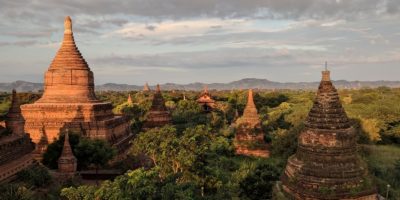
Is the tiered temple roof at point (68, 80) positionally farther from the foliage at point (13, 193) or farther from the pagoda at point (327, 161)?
the pagoda at point (327, 161)

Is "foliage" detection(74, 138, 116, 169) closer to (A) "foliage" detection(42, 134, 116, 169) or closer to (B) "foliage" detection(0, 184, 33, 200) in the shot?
(A) "foliage" detection(42, 134, 116, 169)

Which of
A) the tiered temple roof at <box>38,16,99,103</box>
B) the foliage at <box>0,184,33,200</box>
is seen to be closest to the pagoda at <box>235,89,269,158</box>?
the tiered temple roof at <box>38,16,99,103</box>

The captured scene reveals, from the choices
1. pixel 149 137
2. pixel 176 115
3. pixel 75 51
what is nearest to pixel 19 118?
pixel 75 51

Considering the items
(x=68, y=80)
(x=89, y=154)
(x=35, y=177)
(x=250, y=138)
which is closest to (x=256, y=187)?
(x=89, y=154)

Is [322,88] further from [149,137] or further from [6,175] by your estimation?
[6,175]

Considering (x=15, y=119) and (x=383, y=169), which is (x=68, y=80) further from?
(x=383, y=169)

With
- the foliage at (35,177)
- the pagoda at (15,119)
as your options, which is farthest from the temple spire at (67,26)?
the foliage at (35,177)
